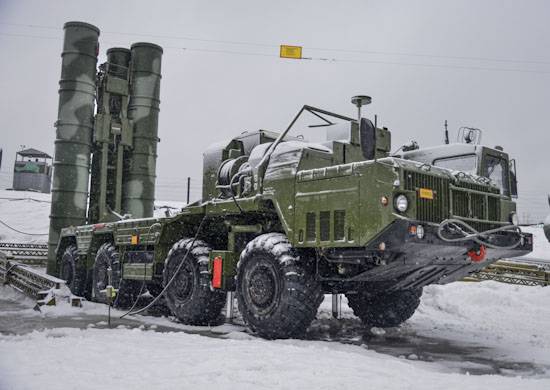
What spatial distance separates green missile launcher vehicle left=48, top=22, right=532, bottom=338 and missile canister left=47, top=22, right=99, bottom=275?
7.28 m

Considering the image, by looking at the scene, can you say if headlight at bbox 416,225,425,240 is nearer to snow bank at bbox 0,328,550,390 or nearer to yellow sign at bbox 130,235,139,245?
snow bank at bbox 0,328,550,390

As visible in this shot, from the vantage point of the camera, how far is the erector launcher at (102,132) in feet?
55.5

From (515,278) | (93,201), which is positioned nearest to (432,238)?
(515,278)

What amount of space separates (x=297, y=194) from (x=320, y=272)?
1.08m

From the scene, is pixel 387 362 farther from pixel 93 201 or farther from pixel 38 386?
pixel 93 201

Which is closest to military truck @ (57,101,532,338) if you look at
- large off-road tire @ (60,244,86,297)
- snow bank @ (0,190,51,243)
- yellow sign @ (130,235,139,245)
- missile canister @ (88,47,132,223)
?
yellow sign @ (130,235,139,245)

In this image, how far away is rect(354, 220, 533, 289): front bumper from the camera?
6113 mm

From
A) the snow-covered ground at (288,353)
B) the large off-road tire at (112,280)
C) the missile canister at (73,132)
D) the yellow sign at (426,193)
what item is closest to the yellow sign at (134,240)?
the large off-road tire at (112,280)

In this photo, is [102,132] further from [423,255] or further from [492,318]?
[423,255]

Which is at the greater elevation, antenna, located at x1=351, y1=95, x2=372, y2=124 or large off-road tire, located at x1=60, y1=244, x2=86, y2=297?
antenna, located at x1=351, y1=95, x2=372, y2=124

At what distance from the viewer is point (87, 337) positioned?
6.51m

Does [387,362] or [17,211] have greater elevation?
[17,211]

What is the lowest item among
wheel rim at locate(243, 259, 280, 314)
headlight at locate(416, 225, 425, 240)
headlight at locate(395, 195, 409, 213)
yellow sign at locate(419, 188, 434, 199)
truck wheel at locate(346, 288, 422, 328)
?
truck wheel at locate(346, 288, 422, 328)

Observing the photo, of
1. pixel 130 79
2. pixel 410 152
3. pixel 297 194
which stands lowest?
pixel 297 194
